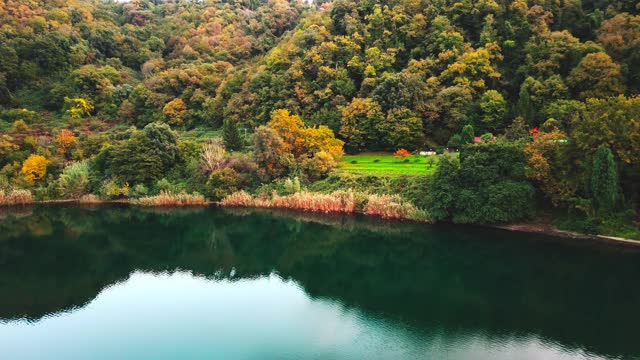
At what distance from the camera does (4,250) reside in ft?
119

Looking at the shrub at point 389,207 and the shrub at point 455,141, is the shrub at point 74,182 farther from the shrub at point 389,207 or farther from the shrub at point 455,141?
the shrub at point 455,141

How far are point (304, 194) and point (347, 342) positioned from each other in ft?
79.4

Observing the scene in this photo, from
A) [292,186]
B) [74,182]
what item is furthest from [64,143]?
[292,186]

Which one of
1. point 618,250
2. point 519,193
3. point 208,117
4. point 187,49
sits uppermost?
point 187,49

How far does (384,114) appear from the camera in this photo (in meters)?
51.9

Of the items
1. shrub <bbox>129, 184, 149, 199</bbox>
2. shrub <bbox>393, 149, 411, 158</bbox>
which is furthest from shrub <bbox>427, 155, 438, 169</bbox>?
shrub <bbox>129, 184, 149, 199</bbox>

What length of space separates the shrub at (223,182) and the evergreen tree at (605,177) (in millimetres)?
31380

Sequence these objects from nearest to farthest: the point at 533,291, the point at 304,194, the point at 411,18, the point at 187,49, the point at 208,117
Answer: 1. the point at 533,291
2. the point at 304,194
3. the point at 411,18
4. the point at 208,117
5. the point at 187,49

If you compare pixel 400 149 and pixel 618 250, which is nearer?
pixel 618 250

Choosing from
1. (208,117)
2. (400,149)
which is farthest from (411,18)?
(208,117)

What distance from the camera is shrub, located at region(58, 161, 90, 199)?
167 ft

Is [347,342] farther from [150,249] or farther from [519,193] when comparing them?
[150,249]

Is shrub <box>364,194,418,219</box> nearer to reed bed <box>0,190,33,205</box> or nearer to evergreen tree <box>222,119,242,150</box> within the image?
evergreen tree <box>222,119,242,150</box>

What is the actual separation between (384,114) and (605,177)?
2574cm
